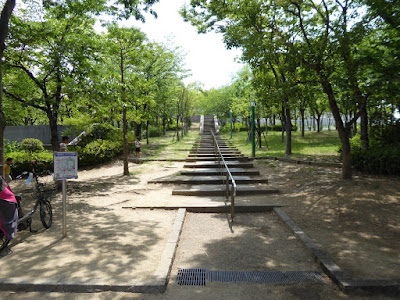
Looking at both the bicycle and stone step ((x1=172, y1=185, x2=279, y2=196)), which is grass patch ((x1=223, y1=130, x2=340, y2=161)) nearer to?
stone step ((x1=172, y1=185, x2=279, y2=196))

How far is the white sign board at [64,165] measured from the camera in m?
4.76

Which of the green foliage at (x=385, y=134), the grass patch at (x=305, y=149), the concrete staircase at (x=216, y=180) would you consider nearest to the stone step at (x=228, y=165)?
the concrete staircase at (x=216, y=180)

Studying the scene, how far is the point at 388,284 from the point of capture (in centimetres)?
307

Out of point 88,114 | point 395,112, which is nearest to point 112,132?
point 88,114

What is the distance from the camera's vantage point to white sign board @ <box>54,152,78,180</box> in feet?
15.6

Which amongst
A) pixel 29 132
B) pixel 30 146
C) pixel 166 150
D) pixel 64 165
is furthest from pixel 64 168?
pixel 29 132

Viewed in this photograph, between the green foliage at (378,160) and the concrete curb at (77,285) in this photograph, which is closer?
the concrete curb at (77,285)

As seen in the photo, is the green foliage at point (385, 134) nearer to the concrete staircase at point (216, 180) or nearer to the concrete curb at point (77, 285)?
the concrete staircase at point (216, 180)

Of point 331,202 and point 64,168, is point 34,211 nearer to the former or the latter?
point 64,168

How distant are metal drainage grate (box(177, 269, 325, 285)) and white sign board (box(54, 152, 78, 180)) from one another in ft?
8.62

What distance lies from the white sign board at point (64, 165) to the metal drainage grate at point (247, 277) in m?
2.63

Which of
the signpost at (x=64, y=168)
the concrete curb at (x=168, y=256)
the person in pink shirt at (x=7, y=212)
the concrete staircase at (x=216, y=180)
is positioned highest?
the signpost at (x=64, y=168)

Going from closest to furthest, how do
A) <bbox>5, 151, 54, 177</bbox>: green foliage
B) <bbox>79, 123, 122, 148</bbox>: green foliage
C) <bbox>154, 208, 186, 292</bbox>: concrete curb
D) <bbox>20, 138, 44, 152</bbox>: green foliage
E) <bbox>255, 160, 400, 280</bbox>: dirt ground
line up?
<bbox>154, 208, 186, 292</bbox>: concrete curb → <bbox>255, 160, 400, 280</bbox>: dirt ground → <bbox>5, 151, 54, 177</bbox>: green foliage → <bbox>20, 138, 44, 152</bbox>: green foliage → <bbox>79, 123, 122, 148</bbox>: green foliage

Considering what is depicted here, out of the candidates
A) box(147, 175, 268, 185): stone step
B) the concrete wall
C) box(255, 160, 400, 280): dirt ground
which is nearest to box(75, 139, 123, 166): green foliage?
box(147, 175, 268, 185): stone step
